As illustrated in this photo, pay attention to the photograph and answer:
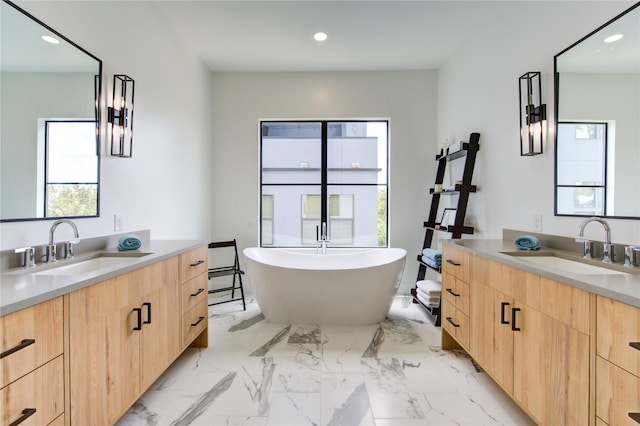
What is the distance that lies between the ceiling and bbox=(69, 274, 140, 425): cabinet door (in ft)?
7.92

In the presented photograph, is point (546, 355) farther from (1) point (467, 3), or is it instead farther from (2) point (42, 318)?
(1) point (467, 3)

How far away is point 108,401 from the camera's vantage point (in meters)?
1.31

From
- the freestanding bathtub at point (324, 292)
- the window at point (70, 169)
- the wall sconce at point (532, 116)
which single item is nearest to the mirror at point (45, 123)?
the window at point (70, 169)

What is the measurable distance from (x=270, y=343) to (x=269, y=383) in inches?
22.2

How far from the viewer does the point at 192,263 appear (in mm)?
2160

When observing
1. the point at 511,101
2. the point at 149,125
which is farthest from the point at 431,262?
the point at 149,125

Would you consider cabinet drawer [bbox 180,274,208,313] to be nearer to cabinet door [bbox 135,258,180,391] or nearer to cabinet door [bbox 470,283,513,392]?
cabinet door [bbox 135,258,180,391]

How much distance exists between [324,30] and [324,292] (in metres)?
2.49

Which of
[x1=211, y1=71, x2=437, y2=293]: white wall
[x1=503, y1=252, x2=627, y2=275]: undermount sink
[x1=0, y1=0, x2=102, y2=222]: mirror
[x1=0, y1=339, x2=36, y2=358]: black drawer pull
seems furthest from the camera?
[x1=211, y1=71, x2=437, y2=293]: white wall

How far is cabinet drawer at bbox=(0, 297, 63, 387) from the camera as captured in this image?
87 cm

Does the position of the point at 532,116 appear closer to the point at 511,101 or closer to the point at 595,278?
the point at 511,101

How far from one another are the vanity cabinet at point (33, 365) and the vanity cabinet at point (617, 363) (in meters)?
1.85

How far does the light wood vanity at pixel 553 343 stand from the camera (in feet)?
3.21

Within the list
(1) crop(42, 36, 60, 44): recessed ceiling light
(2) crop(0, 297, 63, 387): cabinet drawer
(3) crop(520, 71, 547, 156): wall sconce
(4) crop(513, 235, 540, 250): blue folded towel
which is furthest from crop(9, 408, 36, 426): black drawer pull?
(3) crop(520, 71, 547, 156): wall sconce
